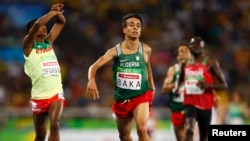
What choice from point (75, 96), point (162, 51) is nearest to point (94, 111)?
point (75, 96)

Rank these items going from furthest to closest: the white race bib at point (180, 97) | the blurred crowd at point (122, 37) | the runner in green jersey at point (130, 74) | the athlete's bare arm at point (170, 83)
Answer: the blurred crowd at point (122, 37)
the athlete's bare arm at point (170, 83)
the white race bib at point (180, 97)
the runner in green jersey at point (130, 74)

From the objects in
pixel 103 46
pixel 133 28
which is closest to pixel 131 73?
pixel 133 28

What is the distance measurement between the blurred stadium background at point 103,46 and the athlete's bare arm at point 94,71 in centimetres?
1105

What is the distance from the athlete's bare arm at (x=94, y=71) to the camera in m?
13.6

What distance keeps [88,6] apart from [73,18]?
120 centimetres

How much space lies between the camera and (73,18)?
103 ft

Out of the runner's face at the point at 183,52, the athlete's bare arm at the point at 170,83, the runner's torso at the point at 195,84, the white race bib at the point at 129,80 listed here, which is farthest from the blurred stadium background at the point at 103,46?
the white race bib at the point at 129,80

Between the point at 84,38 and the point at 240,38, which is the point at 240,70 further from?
the point at 84,38

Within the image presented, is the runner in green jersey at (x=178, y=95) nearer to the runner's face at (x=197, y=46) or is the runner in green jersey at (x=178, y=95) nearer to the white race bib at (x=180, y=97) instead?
the white race bib at (x=180, y=97)

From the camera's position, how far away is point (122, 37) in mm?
30984

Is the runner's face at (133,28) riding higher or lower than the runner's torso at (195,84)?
higher

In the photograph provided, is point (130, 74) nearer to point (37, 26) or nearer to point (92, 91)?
point (92, 91)

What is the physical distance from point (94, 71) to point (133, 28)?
3.41 feet

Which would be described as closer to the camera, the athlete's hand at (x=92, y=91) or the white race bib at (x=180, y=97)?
the athlete's hand at (x=92, y=91)
